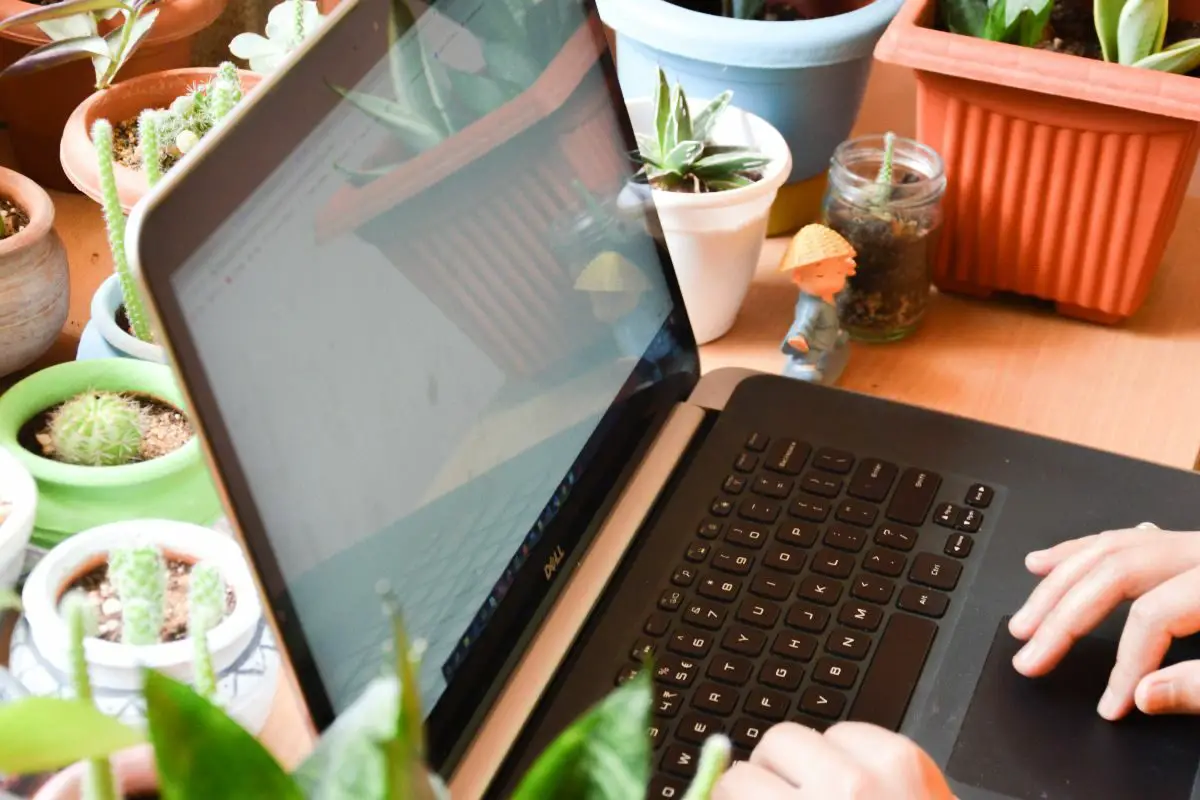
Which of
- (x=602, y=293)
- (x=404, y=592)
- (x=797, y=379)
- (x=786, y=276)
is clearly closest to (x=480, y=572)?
(x=404, y=592)

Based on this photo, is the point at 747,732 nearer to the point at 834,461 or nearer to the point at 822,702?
the point at 822,702

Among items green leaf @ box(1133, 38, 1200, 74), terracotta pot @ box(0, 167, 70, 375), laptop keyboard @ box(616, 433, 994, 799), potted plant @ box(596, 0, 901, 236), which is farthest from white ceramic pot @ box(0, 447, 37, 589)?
green leaf @ box(1133, 38, 1200, 74)

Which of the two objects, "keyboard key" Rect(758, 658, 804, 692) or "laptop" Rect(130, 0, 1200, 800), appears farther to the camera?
"keyboard key" Rect(758, 658, 804, 692)

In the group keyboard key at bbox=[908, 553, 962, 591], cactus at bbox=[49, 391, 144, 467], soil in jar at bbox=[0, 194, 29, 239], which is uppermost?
soil in jar at bbox=[0, 194, 29, 239]

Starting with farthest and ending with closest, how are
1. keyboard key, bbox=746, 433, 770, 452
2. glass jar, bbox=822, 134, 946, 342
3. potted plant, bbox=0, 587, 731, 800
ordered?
1. glass jar, bbox=822, 134, 946, 342
2. keyboard key, bbox=746, 433, 770, 452
3. potted plant, bbox=0, 587, 731, 800

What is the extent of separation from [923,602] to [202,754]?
451 mm

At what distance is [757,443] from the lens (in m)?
0.77

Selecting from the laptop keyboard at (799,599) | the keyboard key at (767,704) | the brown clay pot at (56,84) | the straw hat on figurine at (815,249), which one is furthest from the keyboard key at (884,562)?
the brown clay pot at (56,84)

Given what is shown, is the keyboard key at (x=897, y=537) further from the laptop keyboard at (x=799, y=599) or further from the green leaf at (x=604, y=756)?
the green leaf at (x=604, y=756)

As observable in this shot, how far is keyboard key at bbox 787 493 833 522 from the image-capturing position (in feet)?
2.37

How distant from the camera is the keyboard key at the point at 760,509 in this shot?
0.72 meters

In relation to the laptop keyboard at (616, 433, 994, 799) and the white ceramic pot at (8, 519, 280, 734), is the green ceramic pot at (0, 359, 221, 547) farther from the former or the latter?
the laptop keyboard at (616, 433, 994, 799)

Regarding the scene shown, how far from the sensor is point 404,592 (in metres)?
0.55

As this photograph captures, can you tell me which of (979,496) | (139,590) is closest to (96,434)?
(139,590)
